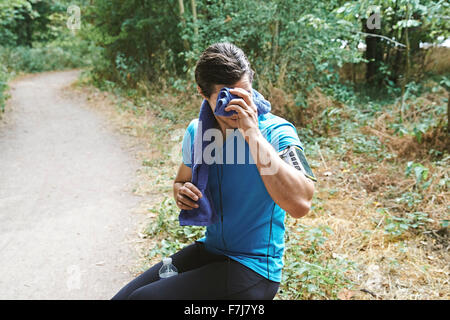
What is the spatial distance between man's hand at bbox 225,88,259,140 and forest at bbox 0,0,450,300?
6.62 ft

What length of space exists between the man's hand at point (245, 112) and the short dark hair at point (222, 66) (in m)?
0.15

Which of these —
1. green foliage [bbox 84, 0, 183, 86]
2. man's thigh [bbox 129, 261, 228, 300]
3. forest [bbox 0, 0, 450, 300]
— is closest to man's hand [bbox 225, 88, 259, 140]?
man's thigh [bbox 129, 261, 228, 300]

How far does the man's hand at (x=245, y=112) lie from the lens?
4.64ft

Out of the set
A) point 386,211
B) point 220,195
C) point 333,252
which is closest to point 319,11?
point 386,211

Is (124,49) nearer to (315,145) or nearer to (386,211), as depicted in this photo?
(315,145)

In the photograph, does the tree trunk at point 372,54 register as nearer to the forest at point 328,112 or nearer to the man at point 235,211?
the forest at point 328,112

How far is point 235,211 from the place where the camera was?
1700 millimetres

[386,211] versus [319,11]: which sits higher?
[319,11]

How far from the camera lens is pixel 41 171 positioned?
20.0ft

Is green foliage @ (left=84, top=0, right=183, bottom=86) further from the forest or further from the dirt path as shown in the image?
the dirt path

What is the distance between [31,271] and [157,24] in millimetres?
8650

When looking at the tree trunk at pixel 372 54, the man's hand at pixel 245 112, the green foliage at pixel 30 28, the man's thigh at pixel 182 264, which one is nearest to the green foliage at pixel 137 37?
the tree trunk at pixel 372 54

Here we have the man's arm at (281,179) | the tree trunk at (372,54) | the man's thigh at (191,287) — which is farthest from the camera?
the tree trunk at (372,54)

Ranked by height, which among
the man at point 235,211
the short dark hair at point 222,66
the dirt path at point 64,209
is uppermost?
the short dark hair at point 222,66
